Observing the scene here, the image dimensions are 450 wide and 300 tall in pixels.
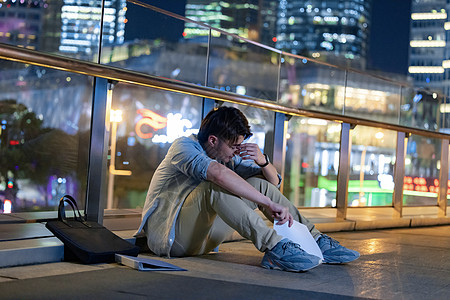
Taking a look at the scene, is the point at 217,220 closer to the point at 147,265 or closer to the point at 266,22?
the point at 147,265

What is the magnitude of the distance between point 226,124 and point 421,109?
720 cm

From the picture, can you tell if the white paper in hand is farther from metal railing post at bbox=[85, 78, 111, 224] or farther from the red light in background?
the red light in background

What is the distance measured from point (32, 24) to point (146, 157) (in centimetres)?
271

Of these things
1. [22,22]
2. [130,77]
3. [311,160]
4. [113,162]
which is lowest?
[113,162]

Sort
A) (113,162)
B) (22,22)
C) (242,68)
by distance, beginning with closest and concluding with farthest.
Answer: (22,22) < (242,68) < (113,162)

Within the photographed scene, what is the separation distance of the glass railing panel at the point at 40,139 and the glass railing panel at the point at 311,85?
2560 mm

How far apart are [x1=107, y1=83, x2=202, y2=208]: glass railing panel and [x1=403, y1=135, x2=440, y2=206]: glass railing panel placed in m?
5.90

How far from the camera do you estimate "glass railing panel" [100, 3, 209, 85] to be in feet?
18.3

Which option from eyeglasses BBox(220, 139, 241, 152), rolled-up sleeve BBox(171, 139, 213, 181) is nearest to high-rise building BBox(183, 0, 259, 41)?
eyeglasses BBox(220, 139, 241, 152)

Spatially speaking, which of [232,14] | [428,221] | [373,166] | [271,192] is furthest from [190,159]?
[232,14]

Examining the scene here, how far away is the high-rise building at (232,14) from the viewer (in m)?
166

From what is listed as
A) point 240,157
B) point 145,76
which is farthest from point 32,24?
point 240,157

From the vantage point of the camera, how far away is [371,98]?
9.16 m

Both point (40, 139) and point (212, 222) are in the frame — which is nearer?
point (212, 222)
